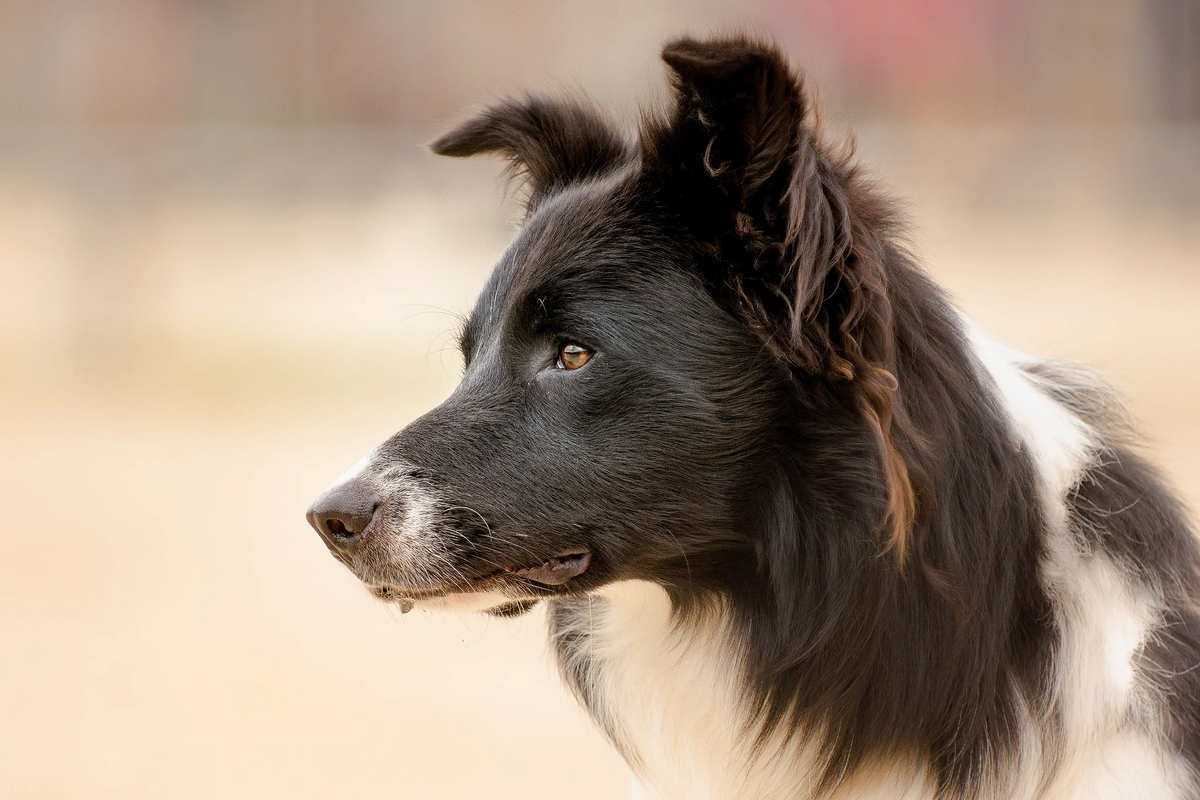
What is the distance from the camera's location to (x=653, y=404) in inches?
97.4

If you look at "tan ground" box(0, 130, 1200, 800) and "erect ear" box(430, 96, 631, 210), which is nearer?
"erect ear" box(430, 96, 631, 210)

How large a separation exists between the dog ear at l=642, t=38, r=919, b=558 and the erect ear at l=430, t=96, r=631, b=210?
0.78 m

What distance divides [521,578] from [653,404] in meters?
0.51

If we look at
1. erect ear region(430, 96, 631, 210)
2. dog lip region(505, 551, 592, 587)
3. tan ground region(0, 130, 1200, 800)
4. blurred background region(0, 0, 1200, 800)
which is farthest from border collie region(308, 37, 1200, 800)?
blurred background region(0, 0, 1200, 800)

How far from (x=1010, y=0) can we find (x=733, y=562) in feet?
52.5

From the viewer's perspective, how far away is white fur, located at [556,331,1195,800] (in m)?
2.42

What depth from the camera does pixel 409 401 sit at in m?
11.1

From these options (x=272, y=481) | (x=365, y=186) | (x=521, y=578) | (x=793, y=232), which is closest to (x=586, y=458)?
(x=521, y=578)

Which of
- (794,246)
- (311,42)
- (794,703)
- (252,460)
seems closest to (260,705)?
(794,703)

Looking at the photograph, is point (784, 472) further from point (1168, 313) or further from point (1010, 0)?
point (1010, 0)

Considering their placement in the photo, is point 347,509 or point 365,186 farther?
point 365,186

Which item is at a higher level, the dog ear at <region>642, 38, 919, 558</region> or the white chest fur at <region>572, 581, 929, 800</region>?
the dog ear at <region>642, 38, 919, 558</region>

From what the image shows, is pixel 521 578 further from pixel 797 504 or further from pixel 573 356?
pixel 797 504

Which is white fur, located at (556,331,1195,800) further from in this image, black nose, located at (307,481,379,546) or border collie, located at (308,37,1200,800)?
black nose, located at (307,481,379,546)
